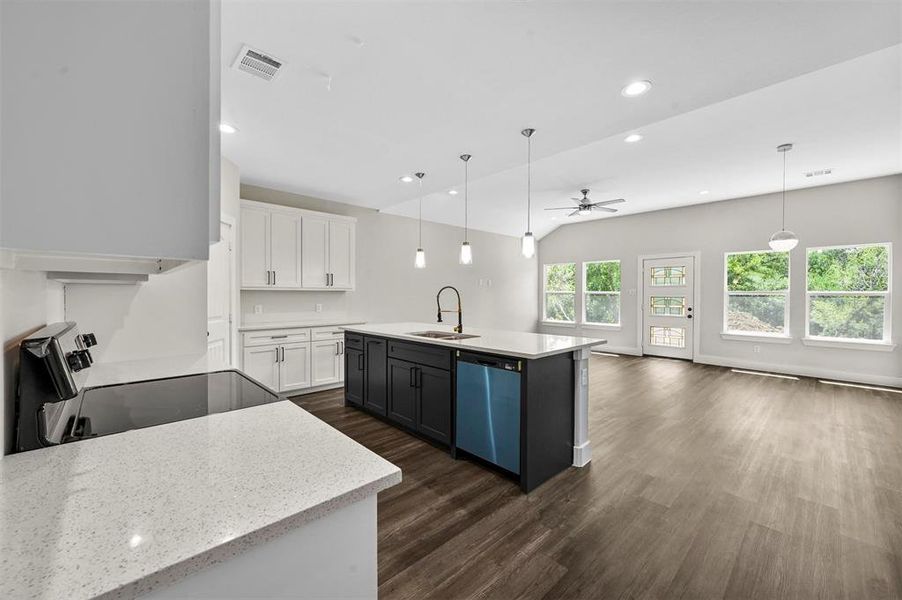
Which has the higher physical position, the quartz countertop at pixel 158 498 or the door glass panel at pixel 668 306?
the door glass panel at pixel 668 306

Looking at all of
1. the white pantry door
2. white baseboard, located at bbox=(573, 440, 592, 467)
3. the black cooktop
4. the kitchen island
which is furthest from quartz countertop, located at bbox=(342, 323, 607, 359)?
the white pantry door

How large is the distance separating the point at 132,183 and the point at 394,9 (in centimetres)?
162

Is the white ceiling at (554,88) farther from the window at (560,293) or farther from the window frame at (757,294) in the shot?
the window at (560,293)

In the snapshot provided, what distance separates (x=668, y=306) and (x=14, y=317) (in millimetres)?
7773

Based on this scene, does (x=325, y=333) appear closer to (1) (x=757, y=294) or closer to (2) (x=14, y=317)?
(2) (x=14, y=317)

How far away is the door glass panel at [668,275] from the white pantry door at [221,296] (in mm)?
6887

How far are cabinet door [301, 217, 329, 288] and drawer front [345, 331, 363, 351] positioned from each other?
40.4 inches

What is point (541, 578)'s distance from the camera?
164 cm

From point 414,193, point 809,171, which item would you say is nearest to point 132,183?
point 414,193

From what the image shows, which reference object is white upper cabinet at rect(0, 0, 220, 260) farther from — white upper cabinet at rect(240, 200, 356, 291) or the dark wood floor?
white upper cabinet at rect(240, 200, 356, 291)

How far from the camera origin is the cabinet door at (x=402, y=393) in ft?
10.3

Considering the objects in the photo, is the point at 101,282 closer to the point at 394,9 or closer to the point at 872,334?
the point at 394,9

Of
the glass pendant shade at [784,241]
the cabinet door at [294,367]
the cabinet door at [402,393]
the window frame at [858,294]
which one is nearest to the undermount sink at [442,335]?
the cabinet door at [402,393]

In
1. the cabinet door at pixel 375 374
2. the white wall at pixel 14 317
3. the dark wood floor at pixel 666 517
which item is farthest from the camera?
the cabinet door at pixel 375 374
